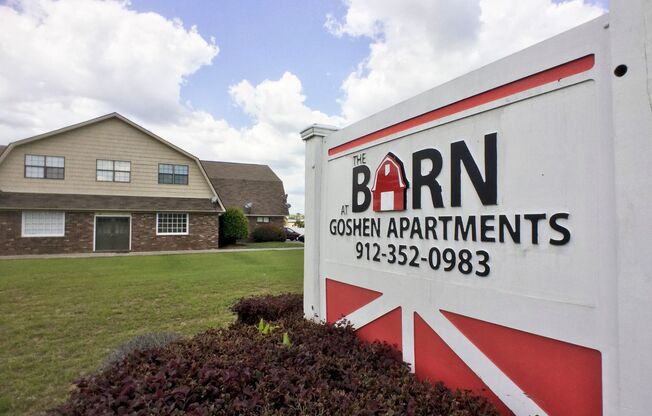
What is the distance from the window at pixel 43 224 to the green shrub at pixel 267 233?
13.3 meters

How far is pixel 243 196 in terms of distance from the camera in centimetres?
3341

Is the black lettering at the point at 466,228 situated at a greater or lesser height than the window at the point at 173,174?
lesser

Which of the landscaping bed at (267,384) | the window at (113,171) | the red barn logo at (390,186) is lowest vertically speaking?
the landscaping bed at (267,384)

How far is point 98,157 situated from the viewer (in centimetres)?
2175

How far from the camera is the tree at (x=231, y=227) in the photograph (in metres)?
26.0

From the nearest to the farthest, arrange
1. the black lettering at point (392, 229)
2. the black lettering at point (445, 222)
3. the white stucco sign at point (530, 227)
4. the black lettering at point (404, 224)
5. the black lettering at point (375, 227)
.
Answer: the white stucco sign at point (530, 227)
the black lettering at point (445, 222)
the black lettering at point (404, 224)
the black lettering at point (392, 229)
the black lettering at point (375, 227)

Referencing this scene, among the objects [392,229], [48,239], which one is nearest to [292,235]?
[48,239]

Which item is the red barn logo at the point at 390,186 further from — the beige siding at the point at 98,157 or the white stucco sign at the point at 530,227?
the beige siding at the point at 98,157

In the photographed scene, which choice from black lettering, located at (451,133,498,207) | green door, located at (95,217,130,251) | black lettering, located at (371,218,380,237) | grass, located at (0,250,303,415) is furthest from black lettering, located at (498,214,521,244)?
green door, located at (95,217,130,251)

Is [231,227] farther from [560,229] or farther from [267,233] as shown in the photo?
[560,229]

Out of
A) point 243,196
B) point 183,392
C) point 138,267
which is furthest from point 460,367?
point 243,196

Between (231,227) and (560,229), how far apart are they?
25.1 meters

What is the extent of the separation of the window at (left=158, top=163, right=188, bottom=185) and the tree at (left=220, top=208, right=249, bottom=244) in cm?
367

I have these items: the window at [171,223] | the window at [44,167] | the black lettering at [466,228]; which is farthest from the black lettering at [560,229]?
the window at [44,167]
